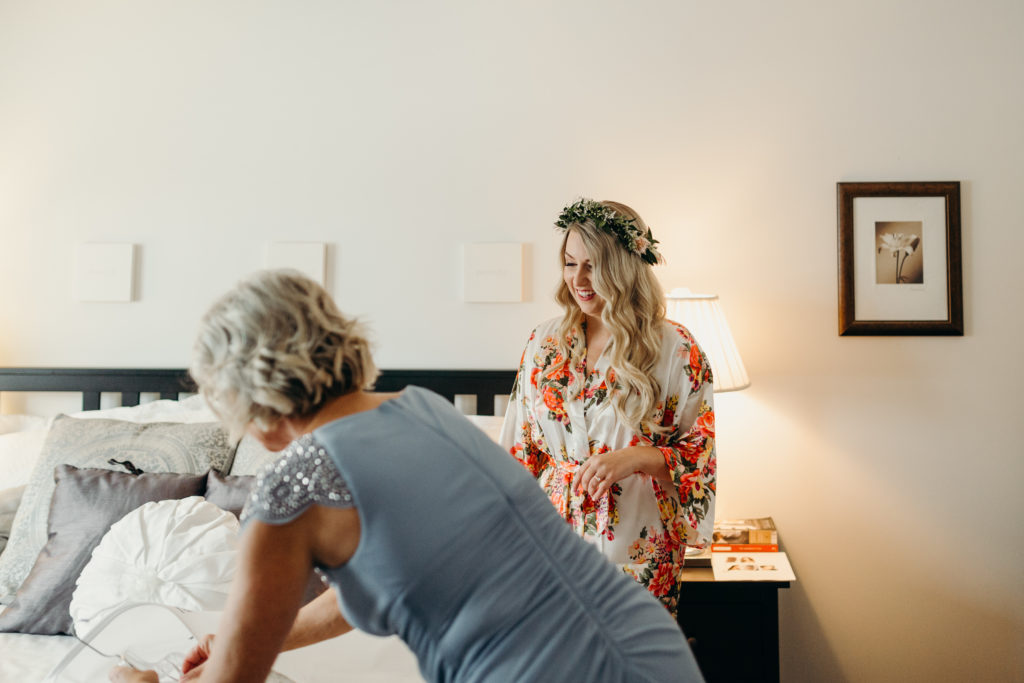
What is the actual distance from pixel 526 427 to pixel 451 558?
1.07 meters

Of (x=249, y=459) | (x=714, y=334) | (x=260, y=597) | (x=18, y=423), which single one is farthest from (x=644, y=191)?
(x=18, y=423)

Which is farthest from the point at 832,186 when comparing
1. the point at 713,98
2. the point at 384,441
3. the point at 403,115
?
the point at 384,441

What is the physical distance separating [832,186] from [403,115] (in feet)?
4.71

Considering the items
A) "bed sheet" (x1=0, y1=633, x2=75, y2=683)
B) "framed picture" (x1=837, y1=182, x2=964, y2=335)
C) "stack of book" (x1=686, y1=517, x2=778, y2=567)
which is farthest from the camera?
"framed picture" (x1=837, y1=182, x2=964, y2=335)

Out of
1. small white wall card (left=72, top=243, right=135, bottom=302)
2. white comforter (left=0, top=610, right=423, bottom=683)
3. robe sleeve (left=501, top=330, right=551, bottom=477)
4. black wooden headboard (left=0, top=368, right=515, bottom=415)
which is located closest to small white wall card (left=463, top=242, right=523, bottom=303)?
black wooden headboard (left=0, top=368, right=515, bottom=415)

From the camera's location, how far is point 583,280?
69.8 inches

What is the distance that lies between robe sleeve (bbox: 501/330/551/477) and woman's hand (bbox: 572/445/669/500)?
19 cm

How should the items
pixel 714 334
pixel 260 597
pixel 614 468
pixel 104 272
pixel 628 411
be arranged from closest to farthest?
pixel 260 597 < pixel 614 468 < pixel 628 411 < pixel 714 334 < pixel 104 272

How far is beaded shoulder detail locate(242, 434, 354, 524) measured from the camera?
771 mm

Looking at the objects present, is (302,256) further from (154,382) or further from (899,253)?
(899,253)

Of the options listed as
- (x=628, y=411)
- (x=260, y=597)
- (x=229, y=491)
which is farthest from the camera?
(x=229, y=491)

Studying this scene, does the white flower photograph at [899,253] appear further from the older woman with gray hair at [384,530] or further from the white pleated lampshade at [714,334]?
the older woman with gray hair at [384,530]

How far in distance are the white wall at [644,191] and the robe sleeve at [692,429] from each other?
0.71 meters

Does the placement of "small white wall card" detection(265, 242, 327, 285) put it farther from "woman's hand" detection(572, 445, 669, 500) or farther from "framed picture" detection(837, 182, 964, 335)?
"framed picture" detection(837, 182, 964, 335)
